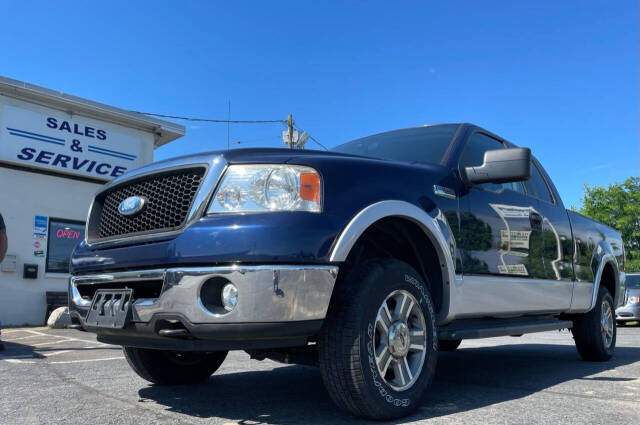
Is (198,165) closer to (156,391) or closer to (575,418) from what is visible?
(156,391)

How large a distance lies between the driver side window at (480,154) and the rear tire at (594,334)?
1.74m

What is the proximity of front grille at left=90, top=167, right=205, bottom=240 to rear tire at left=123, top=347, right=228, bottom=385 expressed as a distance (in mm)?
875

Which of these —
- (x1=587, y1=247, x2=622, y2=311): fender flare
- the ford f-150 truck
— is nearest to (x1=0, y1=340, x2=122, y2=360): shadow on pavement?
the ford f-150 truck

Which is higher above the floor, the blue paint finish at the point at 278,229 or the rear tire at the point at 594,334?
the blue paint finish at the point at 278,229

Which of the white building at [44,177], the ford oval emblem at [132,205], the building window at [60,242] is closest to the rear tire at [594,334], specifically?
the ford oval emblem at [132,205]

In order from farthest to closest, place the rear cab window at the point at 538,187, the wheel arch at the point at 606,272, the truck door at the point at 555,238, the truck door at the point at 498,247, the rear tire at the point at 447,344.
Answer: the wheel arch at the point at 606,272 → the rear tire at the point at 447,344 → the rear cab window at the point at 538,187 → the truck door at the point at 555,238 → the truck door at the point at 498,247

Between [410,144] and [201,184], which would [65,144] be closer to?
[410,144]

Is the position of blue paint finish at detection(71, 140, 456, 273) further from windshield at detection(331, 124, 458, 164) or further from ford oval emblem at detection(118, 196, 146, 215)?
windshield at detection(331, 124, 458, 164)

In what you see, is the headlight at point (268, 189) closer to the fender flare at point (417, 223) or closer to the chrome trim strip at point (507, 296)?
the fender flare at point (417, 223)

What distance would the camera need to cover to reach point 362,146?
4.57 meters

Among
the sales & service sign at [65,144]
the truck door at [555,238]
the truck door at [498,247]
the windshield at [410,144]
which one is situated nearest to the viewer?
the truck door at [498,247]

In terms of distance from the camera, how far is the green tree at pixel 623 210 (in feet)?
132

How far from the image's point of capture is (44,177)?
1150cm

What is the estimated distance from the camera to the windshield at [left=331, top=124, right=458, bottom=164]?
394 cm
